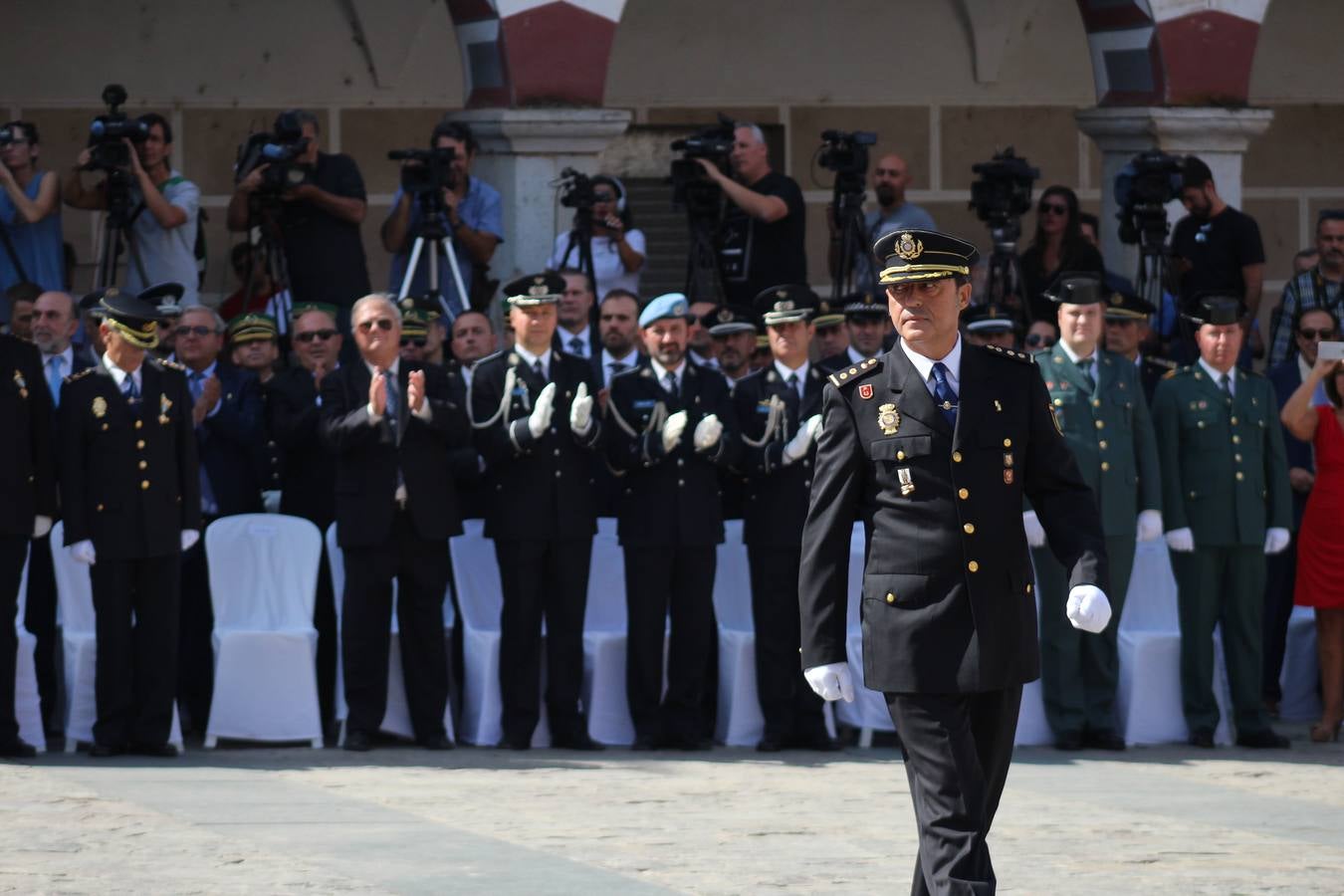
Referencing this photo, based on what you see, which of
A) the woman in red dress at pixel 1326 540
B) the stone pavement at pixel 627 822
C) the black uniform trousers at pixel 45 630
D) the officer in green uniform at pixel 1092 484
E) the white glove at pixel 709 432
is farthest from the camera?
the woman in red dress at pixel 1326 540

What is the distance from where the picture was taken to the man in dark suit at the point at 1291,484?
35.7 feet

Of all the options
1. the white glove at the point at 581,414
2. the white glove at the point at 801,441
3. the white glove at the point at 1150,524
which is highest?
the white glove at the point at 581,414

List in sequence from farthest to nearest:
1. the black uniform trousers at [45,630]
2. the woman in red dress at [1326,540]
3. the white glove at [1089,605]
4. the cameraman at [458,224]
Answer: the cameraman at [458,224], the woman in red dress at [1326,540], the black uniform trousers at [45,630], the white glove at [1089,605]

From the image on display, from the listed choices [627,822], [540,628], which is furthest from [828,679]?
[540,628]

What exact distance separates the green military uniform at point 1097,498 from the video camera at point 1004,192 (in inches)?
59.1

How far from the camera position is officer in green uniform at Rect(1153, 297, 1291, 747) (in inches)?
392

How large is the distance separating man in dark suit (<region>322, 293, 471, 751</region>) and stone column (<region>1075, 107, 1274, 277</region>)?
173 inches

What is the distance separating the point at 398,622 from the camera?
31.6 ft

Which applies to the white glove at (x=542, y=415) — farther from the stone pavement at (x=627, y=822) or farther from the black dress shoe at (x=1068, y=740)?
the black dress shoe at (x=1068, y=740)

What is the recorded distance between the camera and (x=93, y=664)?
941 centimetres

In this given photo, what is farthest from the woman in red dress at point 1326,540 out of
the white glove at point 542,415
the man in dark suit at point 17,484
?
the man in dark suit at point 17,484

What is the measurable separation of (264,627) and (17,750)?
101 cm

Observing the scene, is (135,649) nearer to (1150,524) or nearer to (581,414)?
(581,414)

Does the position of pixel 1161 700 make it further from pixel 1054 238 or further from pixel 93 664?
pixel 93 664
